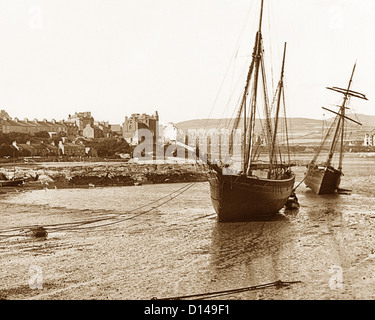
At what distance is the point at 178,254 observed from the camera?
15117 mm

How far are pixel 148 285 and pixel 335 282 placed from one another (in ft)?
17.2

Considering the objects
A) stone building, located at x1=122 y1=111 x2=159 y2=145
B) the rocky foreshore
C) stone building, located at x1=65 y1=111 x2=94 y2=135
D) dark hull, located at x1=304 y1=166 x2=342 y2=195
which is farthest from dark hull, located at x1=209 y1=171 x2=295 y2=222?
stone building, located at x1=65 y1=111 x2=94 y2=135

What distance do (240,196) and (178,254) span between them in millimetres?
7740

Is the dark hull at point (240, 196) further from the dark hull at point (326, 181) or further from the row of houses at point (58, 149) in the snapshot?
the row of houses at point (58, 149)

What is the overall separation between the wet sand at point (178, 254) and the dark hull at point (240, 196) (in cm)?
84

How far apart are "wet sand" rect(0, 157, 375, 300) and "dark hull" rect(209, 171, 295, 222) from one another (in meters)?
0.84

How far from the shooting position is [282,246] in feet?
54.0

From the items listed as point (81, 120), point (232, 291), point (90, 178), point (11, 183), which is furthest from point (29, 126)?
point (232, 291)

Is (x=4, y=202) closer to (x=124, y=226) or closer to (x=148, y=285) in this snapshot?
(x=124, y=226)

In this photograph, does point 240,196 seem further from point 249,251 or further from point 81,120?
point 81,120

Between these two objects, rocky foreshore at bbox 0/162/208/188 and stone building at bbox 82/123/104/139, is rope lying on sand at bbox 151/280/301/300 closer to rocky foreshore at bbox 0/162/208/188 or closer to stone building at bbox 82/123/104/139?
rocky foreshore at bbox 0/162/208/188

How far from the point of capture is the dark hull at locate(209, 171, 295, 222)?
2155 centimetres

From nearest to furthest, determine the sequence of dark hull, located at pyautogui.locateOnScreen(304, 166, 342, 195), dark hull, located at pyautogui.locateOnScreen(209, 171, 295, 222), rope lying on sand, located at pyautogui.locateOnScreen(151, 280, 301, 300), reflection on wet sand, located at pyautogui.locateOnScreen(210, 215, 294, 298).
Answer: rope lying on sand, located at pyautogui.locateOnScreen(151, 280, 301, 300), reflection on wet sand, located at pyautogui.locateOnScreen(210, 215, 294, 298), dark hull, located at pyautogui.locateOnScreen(209, 171, 295, 222), dark hull, located at pyautogui.locateOnScreen(304, 166, 342, 195)
